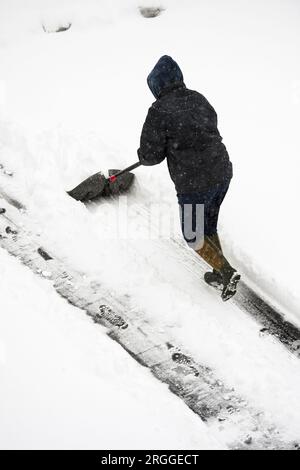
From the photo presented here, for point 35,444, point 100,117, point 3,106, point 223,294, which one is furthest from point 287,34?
point 35,444

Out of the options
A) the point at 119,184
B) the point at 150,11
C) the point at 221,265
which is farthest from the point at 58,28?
the point at 221,265

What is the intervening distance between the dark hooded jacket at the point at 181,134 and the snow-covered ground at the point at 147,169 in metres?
0.92

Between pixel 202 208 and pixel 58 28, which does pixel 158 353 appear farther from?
pixel 58 28

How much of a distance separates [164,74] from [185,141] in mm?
471

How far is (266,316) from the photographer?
350 centimetres

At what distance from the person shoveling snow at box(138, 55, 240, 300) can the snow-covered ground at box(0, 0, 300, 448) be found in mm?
764

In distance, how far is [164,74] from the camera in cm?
312

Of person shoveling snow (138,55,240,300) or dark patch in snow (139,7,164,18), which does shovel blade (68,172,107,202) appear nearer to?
person shoveling snow (138,55,240,300)

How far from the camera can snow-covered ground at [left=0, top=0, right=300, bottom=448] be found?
306cm

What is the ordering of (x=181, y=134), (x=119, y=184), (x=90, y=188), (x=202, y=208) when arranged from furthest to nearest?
(x=119, y=184) < (x=90, y=188) < (x=202, y=208) < (x=181, y=134)

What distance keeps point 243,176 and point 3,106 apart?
114 inches

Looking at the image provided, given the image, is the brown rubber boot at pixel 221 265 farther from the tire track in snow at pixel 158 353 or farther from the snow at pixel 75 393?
the snow at pixel 75 393

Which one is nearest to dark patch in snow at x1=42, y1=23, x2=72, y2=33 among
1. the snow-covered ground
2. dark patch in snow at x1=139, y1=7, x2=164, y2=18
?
the snow-covered ground
